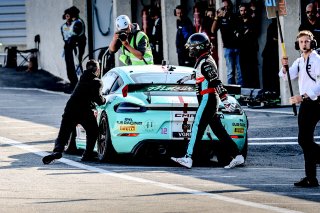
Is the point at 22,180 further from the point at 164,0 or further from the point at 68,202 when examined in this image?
the point at 164,0

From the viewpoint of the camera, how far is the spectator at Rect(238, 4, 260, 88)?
27.7 m

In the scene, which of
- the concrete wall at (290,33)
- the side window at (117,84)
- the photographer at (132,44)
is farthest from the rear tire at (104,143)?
the concrete wall at (290,33)

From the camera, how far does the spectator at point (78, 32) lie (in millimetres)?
33281

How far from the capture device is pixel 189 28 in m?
29.7

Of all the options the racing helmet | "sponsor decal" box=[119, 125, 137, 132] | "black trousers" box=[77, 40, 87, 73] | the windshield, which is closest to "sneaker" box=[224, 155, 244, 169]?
"sponsor decal" box=[119, 125, 137, 132]

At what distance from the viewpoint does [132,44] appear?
2106cm

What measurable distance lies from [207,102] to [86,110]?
1.99 metres

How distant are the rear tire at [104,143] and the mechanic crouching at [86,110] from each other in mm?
88

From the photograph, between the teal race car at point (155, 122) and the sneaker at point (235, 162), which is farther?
the teal race car at point (155, 122)

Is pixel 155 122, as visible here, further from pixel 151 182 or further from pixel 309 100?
pixel 309 100

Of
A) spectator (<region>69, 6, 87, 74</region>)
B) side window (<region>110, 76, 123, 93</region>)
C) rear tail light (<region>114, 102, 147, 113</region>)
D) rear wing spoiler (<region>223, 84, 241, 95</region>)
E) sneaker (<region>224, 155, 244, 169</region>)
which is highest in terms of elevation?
spectator (<region>69, 6, 87, 74</region>)

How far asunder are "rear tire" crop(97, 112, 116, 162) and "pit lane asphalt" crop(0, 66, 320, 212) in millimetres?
272

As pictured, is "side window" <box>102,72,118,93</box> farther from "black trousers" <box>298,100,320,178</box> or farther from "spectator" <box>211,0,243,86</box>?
"spectator" <box>211,0,243,86</box>

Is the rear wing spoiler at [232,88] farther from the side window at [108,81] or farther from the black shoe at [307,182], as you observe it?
the black shoe at [307,182]
